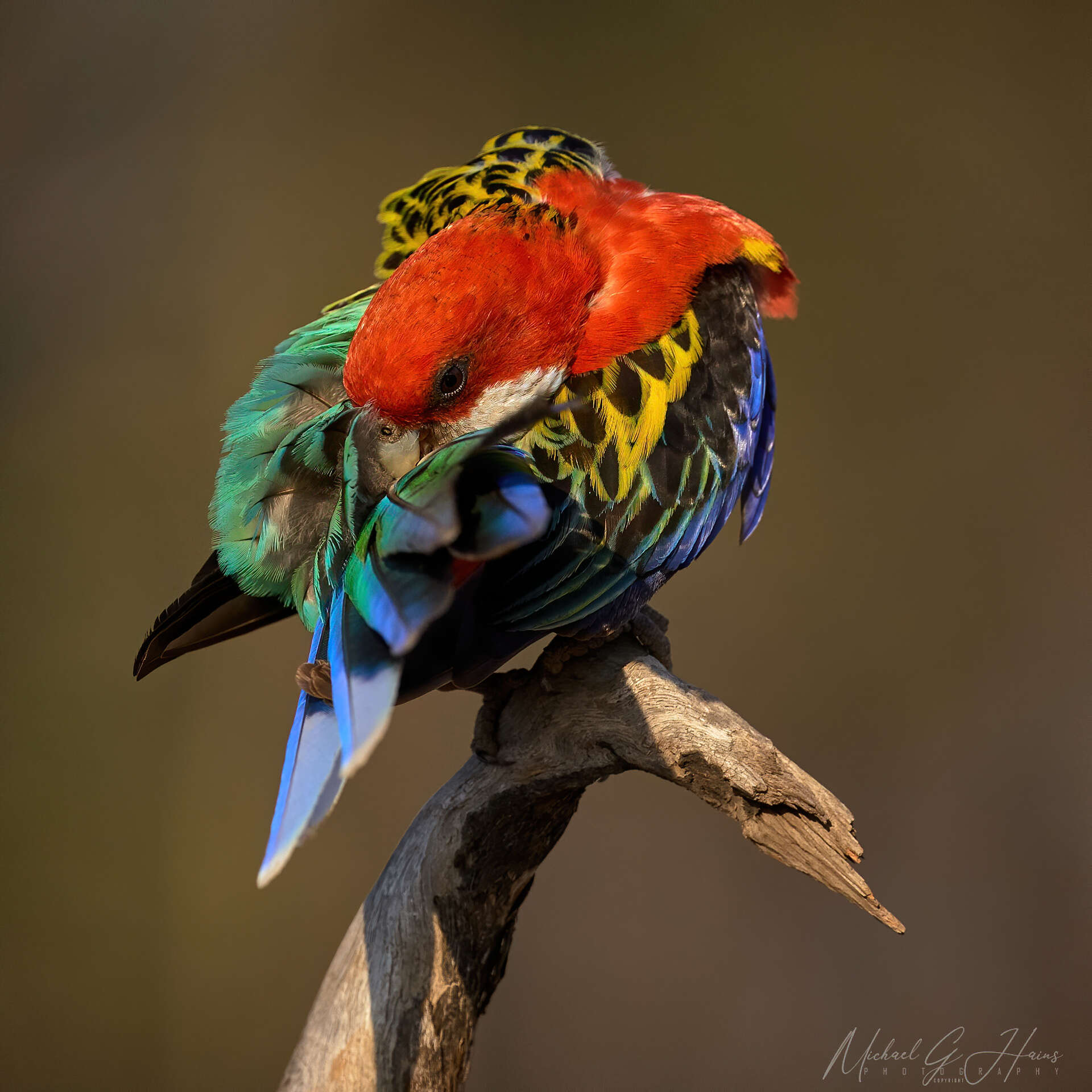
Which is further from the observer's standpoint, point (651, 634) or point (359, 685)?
point (651, 634)

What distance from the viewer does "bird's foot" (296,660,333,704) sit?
64 centimetres

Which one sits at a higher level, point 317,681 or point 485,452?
point 485,452

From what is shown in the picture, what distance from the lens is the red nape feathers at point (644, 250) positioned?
2.84 feet

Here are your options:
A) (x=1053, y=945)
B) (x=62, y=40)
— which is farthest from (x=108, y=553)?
(x=1053, y=945)

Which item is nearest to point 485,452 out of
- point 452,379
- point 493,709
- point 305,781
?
point 452,379

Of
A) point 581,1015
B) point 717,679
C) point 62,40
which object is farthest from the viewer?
point 717,679

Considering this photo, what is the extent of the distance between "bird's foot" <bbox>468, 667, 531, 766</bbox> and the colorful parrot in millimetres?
134

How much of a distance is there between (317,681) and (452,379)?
28 centimetres

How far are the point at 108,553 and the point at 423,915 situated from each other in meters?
1.14

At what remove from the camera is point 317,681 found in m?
0.64

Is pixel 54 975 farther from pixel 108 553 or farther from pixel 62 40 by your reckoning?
pixel 62 40

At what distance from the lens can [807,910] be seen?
1662 millimetres

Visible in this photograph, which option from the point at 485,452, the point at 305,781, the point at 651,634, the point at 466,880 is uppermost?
the point at 485,452

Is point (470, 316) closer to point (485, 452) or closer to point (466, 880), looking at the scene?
point (485, 452)
